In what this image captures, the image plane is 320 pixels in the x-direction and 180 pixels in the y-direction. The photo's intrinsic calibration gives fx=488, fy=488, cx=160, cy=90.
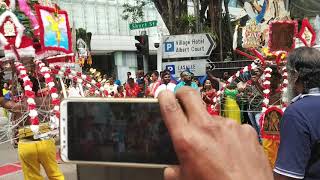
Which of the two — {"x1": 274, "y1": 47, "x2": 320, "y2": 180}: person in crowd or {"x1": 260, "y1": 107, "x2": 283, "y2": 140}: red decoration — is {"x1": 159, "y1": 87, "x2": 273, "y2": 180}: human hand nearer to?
{"x1": 274, "y1": 47, "x2": 320, "y2": 180}: person in crowd

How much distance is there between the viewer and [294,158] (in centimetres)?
212

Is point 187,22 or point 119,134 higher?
point 187,22

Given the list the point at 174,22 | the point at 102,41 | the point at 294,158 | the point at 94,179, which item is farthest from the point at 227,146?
the point at 102,41

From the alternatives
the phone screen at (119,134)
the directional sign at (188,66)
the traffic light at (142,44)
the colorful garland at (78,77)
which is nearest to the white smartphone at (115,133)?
the phone screen at (119,134)

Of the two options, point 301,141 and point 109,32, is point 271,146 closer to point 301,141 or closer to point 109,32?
point 301,141

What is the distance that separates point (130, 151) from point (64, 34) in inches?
194

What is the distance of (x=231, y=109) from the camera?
711cm

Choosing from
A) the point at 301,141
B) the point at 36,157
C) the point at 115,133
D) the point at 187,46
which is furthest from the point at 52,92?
the point at 187,46

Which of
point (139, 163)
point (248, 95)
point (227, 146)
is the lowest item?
point (248, 95)

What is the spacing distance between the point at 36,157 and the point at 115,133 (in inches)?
157

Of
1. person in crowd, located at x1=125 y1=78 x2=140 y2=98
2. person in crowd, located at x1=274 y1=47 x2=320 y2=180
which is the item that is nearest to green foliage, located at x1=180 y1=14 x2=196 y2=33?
person in crowd, located at x1=125 y1=78 x2=140 y2=98

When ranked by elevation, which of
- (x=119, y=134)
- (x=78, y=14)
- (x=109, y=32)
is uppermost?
(x=78, y=14)

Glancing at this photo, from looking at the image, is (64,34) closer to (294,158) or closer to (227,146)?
(294,158)

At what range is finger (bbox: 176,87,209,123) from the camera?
0.78 metres
